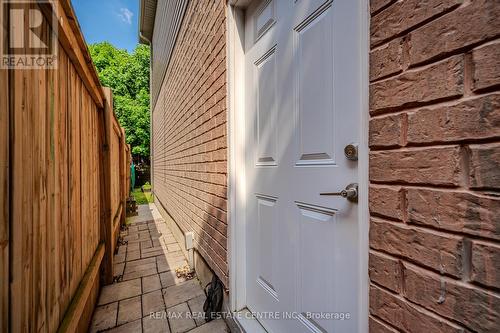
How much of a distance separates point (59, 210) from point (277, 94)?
51.2 inches

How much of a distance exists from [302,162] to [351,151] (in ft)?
1.00

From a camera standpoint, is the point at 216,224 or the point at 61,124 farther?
the point at 216,224

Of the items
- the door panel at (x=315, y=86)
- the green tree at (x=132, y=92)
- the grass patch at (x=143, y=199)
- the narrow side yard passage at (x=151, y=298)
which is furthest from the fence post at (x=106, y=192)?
the green tree at (x=132, y=92)

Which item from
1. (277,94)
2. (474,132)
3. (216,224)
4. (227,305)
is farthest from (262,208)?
(474,132)

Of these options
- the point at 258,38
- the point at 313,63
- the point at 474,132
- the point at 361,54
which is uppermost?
the point at 258,38

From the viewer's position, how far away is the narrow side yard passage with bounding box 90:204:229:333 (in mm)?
1806

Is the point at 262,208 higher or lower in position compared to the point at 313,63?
lower

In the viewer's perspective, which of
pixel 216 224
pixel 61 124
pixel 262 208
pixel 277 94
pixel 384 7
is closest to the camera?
pixel 384 7

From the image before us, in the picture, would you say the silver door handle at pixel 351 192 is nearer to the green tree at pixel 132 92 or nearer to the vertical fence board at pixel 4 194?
the vertical fence board at pixel 4 194

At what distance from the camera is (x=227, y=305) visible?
180cm

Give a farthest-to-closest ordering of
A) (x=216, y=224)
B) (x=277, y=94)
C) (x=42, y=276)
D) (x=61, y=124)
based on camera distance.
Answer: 1. (x=216, y=224)
2. (x=277, y=94)
3. (x=61, y=124)
4. (x=42, y=276)

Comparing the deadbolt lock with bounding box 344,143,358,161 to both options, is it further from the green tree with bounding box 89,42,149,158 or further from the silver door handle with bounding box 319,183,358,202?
the green tree with bounding box 89,42,149,158

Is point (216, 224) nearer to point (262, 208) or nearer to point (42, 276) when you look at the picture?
point (262, 208)

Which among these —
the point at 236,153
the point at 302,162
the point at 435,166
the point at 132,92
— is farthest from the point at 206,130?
the point at 132,92
